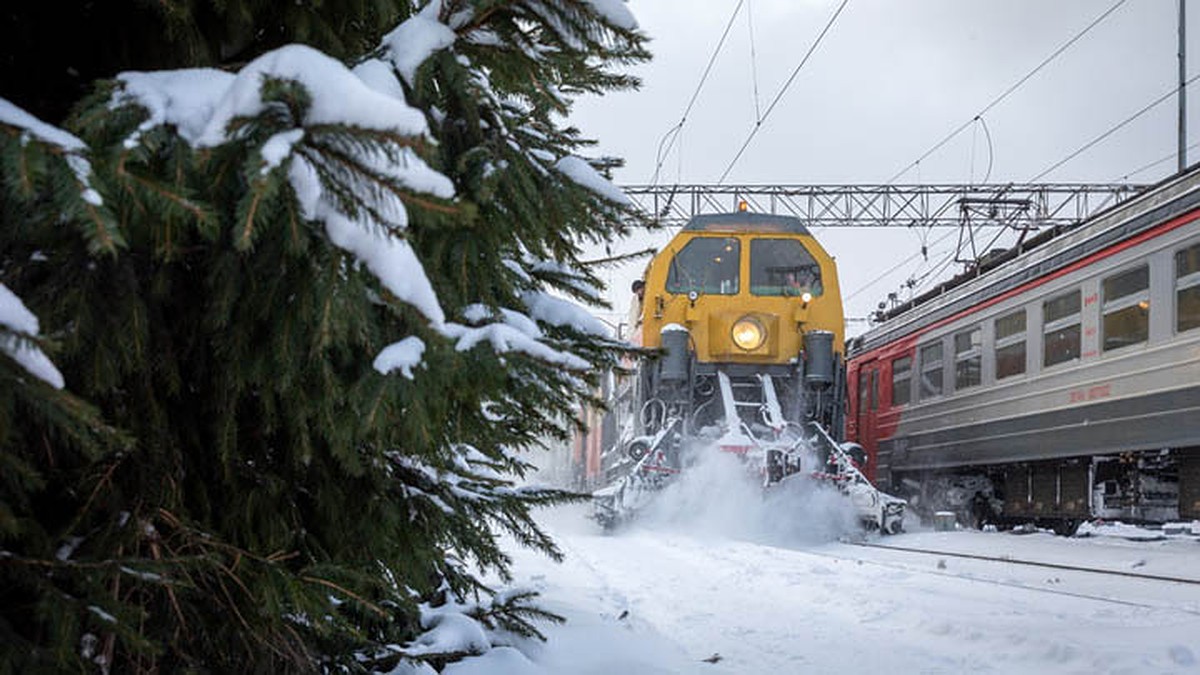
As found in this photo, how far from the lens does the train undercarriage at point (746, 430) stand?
11406 mm

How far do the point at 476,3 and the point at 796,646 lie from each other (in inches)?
138

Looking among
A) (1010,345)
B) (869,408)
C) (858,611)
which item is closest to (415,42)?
(858,611)

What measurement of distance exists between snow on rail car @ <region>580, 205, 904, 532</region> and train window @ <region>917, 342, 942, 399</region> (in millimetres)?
2321

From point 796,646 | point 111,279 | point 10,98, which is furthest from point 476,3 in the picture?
point 796,646

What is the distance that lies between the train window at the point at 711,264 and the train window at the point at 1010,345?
10.7ft

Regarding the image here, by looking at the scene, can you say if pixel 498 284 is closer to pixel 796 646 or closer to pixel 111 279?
pixel 111 279

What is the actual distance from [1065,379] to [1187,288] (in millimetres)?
2036

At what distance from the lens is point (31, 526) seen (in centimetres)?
183

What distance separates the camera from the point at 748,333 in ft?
40.6

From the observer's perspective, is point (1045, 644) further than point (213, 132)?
Yes

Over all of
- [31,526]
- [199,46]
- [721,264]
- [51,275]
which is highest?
[721,264]

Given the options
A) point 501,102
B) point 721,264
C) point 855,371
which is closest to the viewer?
point 501,102

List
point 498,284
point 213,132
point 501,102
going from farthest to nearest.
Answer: point 501,102 → point 498,284 → point 213,132

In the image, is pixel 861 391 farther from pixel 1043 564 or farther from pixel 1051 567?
pixel 1051 567
